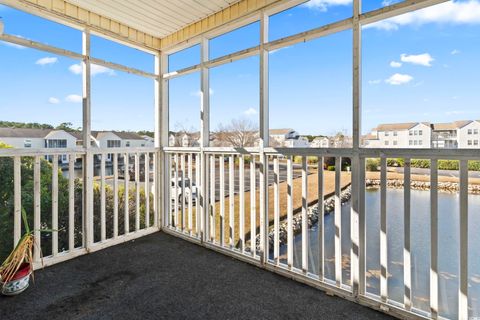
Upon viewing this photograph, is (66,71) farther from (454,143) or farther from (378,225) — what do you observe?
(454,143)

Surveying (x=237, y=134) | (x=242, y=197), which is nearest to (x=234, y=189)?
(x=242, y=197)

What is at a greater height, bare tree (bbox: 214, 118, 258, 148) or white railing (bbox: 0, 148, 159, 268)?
bare tree (bbox: 214, 118, 258, 148)

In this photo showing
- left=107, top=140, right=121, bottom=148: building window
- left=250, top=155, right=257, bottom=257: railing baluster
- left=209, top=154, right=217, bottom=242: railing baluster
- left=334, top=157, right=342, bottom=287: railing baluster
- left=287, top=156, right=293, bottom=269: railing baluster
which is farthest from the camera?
left=107, top=140, right=121, bottom=148: building window

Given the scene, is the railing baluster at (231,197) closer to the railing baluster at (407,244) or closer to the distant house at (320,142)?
the distant house at (320,142)

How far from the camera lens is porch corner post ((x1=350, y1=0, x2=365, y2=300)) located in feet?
6.69

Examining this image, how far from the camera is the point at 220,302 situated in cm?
204

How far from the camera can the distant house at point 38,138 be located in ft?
8.22

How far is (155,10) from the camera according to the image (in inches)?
115

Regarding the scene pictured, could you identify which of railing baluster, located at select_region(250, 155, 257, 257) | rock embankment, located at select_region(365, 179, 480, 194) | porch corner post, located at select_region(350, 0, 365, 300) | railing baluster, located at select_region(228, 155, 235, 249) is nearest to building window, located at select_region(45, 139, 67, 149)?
railing baluster, located at select_region(228, 155, 235, 249)

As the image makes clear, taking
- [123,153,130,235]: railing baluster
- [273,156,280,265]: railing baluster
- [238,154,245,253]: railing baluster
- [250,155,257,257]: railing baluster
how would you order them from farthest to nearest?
[123,153,130,235]: railing baluster
[238,154,245,253]: railing baluster
[250,155,257,257]: railing baluster
[273,156,280,265]: railing baluster

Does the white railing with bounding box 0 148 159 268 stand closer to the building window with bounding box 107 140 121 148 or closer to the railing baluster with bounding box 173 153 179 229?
the building window with bounding box 107 140 121 148

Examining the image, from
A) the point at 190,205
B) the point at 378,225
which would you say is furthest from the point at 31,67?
the point at 378,225

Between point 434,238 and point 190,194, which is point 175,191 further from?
point 434,238

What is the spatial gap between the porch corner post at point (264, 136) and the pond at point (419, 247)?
23.4 inches
